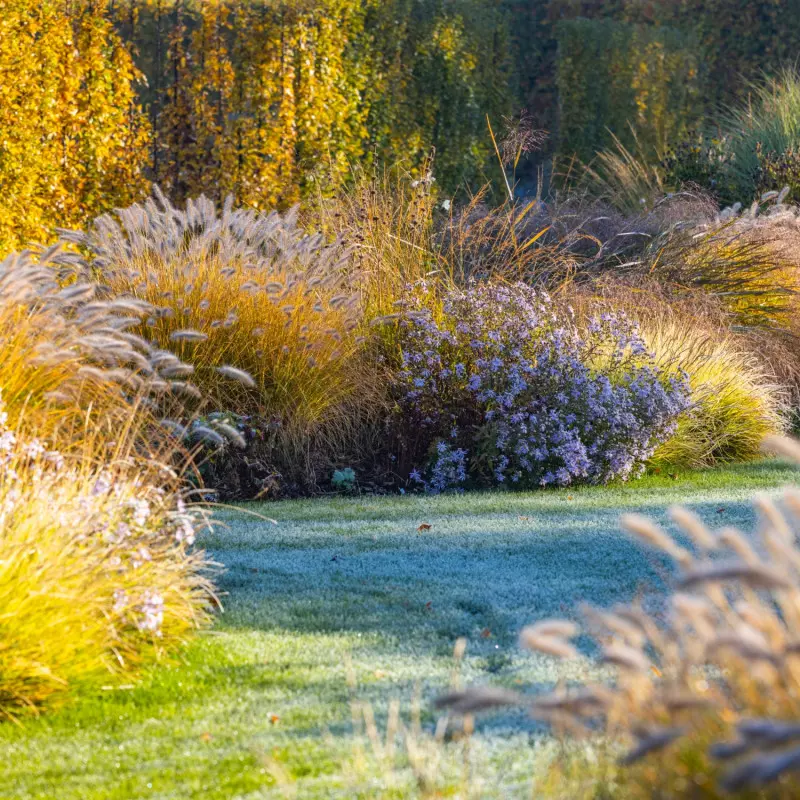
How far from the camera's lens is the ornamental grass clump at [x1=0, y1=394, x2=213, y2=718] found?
129 inches

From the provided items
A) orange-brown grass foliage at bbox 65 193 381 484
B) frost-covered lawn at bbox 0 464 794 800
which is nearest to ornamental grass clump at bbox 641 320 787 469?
frost-covered lawn at bbox 0 464 794 800

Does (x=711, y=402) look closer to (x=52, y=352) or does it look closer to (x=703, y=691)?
(x=52, y=352)

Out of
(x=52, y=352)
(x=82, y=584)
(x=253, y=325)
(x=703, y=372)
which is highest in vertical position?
(x=52, y=352)

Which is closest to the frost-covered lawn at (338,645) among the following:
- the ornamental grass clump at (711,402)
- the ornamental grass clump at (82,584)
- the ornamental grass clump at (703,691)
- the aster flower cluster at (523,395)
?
the ornamental grass clump at (82,584)

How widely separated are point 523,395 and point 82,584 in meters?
3.98

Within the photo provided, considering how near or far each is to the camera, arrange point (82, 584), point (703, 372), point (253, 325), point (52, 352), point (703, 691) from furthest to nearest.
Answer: point (703, 372), point (253, 325), point (52, 352), point (82, 584), point (703, 691)

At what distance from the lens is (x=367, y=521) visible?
230 inches

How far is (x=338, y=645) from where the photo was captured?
12.6ft

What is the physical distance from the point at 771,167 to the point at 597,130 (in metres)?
4.68

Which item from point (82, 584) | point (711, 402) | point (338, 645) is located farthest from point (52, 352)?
point (711, 402)

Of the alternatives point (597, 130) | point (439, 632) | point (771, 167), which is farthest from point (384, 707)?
point (597, 130)

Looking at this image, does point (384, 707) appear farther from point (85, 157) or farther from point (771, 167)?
point (771, 167)

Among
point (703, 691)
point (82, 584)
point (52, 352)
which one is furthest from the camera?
point (52, 352)

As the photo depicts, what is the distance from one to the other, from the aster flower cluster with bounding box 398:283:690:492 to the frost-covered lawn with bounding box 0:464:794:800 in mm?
433
